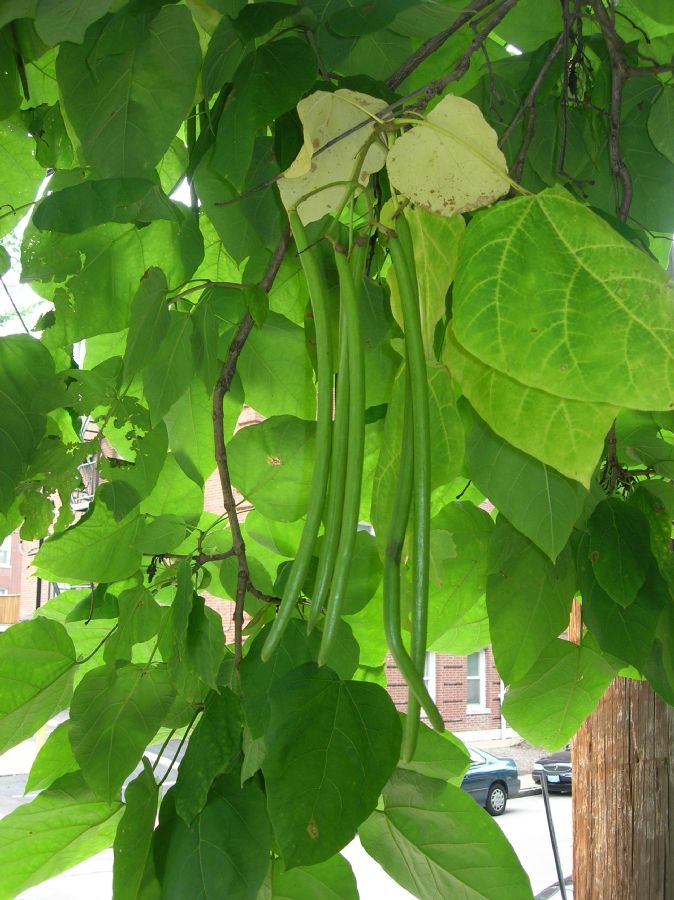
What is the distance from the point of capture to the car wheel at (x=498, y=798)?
6.04m

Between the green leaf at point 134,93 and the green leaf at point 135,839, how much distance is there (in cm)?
26

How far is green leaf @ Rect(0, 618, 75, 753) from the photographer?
1.42 feet

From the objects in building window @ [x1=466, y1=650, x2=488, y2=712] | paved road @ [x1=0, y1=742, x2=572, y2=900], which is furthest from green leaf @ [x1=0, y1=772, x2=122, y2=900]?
building window @ [x1=466, y1=650, x2=488, y2=712]

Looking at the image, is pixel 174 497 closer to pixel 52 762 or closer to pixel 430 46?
pixel 52 762

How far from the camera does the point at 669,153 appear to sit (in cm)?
51

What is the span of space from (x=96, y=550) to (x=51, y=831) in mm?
144

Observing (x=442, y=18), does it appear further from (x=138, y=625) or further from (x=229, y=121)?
(x=138, y=625)

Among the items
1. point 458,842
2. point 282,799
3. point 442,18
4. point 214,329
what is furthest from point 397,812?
point 442,18

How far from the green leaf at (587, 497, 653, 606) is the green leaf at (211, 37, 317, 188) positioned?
25cm

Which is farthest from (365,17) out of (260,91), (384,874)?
(384,874)

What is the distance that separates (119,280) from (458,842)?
13.2 inches

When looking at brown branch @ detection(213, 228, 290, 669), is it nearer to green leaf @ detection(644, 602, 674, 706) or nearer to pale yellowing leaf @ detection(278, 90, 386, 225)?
pale yellowing leaf @ detection(278, 90, 386, 225)

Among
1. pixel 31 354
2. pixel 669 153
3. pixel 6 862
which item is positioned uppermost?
pixel 669 153

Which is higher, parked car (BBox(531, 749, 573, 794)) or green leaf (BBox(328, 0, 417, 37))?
green leaf (BBox(328, 0, 417, 37))
